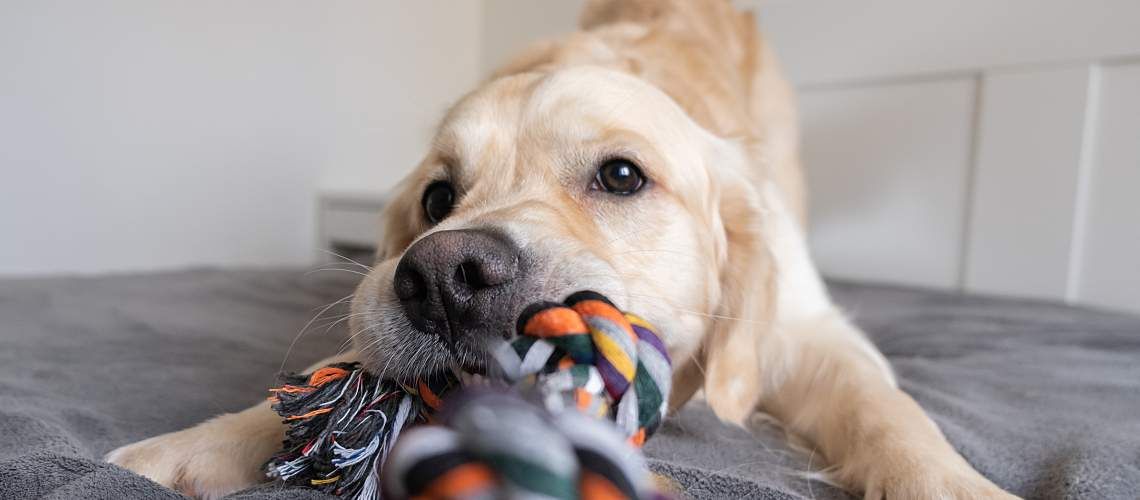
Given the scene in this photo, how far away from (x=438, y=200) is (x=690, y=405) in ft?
1.98

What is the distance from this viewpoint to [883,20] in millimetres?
3156

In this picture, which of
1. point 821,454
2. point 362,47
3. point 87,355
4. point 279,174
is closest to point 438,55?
point 362,47

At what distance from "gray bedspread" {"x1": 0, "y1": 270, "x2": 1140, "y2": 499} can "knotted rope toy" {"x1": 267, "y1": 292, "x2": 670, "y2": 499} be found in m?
0.07

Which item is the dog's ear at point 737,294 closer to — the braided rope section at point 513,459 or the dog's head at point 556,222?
the dog's head at point 556,222

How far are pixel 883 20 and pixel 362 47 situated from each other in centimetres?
309

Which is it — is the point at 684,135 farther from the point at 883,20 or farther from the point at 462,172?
the point at 883,20

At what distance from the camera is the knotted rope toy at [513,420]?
0.46 meters

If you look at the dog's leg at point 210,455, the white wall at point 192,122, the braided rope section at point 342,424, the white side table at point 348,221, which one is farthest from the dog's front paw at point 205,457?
the white side table at point 348,221

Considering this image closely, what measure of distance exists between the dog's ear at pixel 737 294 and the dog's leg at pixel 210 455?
2.07ft

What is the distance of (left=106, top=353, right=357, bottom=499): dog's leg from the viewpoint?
0.90m

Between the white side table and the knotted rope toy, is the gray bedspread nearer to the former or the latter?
the knotted rope toy

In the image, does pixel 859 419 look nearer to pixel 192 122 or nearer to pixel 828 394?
pixel 828 394

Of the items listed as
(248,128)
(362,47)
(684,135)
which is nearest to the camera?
(684,135)

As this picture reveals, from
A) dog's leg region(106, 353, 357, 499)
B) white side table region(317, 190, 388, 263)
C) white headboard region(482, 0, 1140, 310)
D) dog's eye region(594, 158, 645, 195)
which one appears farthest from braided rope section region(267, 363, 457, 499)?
white side table region(317, 190, 388, 263)
